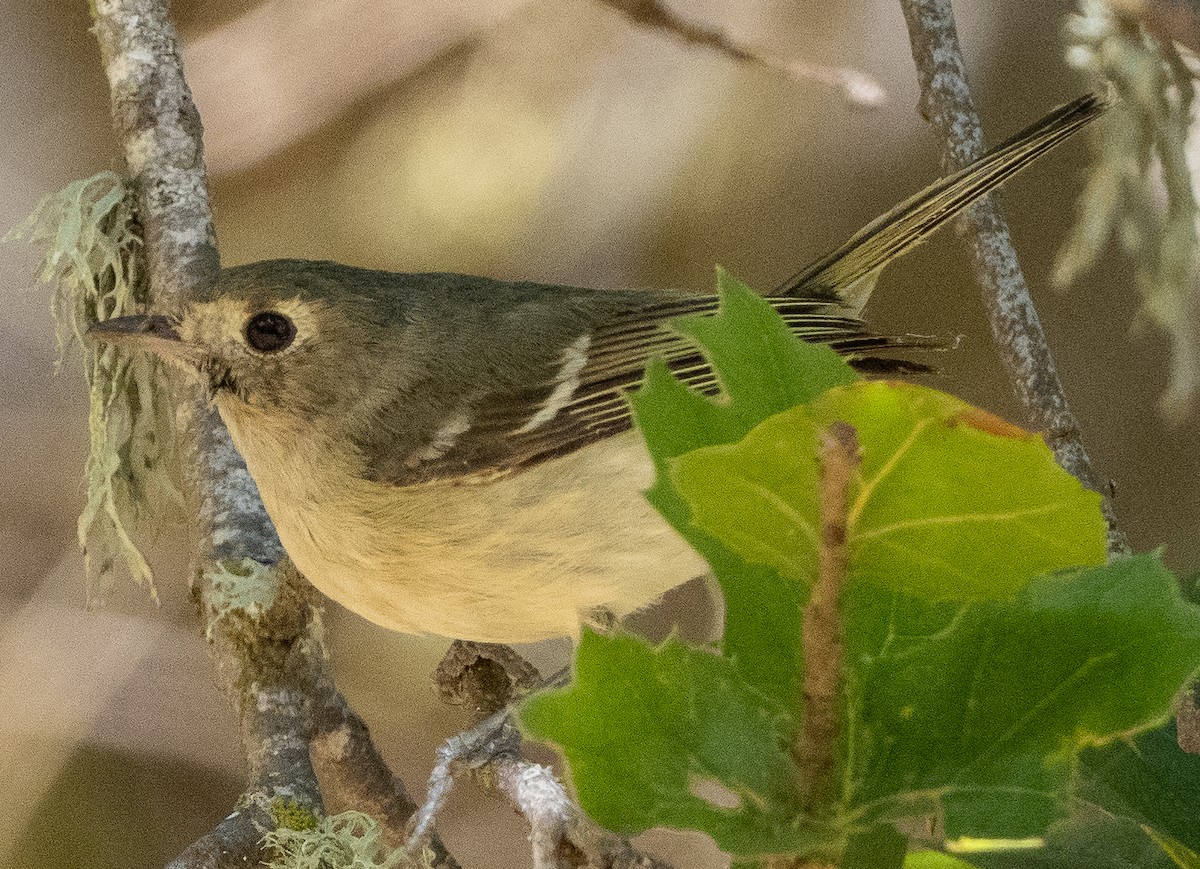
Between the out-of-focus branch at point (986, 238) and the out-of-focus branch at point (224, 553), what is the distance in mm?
653

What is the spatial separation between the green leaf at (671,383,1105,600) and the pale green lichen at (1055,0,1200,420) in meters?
0.91

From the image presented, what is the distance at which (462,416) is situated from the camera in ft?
2.74

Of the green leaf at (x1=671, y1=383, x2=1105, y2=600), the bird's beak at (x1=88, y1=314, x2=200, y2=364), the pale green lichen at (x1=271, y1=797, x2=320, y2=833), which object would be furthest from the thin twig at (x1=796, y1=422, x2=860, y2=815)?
the bird's beak at (x1=88, y1=314, x2=200, y2=364)

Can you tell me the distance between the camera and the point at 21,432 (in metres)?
1.23

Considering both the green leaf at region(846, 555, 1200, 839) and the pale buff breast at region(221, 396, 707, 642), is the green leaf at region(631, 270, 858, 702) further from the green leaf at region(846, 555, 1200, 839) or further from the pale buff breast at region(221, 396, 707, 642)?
the pale buff breast at region(221, 396, 707, 642)

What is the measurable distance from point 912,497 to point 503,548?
56 centimetres

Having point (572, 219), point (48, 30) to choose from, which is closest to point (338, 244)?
point (572, 219)

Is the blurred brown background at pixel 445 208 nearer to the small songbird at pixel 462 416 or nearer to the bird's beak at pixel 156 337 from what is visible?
the small songbird at pixel 462 416

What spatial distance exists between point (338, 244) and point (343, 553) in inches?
20.3

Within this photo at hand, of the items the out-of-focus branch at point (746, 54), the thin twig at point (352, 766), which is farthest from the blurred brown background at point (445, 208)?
the thin twig at point (352, 766)

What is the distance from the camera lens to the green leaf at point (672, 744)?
0.77 feet

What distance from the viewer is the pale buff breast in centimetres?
76

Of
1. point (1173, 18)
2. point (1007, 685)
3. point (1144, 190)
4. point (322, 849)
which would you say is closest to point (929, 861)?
point (1007, 685)

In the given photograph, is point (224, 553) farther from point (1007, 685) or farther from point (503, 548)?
point (1007, 685)
